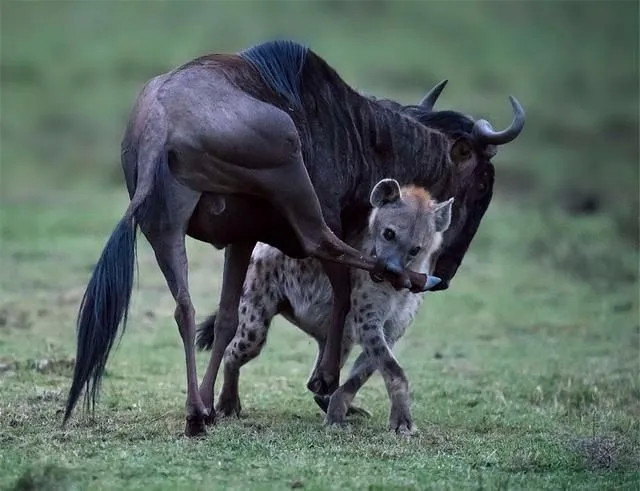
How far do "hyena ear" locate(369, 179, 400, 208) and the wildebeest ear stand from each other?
921 mm

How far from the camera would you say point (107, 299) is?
22.8 ft

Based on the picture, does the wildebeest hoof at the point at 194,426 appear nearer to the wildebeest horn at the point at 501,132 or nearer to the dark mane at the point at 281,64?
the dark mane at the point at 281,64

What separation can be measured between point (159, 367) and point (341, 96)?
286cm

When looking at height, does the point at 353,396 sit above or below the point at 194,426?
above

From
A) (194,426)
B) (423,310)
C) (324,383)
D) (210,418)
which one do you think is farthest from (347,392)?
(423,310)

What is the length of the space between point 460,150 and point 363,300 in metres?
1.36

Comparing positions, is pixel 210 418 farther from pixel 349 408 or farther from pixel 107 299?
pixel 349 408

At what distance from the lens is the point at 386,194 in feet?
26.4

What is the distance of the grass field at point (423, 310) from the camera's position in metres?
6.76

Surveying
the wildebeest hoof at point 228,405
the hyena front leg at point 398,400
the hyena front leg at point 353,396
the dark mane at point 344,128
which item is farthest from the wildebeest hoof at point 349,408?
the dark mane at point 344,128

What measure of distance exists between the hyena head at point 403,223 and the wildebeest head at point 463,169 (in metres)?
0.62

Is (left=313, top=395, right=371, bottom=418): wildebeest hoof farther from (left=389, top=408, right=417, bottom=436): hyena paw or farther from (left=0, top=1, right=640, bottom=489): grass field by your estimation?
(left=389, top=408, right=417, bottom=436): hyena paw

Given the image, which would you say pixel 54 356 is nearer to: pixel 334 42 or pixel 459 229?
pixel 459 229

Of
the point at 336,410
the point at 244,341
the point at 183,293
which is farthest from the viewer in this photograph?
the point at 244,341
